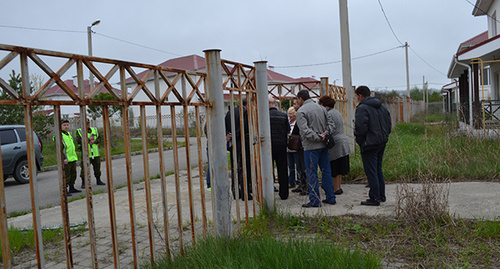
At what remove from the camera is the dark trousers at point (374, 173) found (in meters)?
6.23

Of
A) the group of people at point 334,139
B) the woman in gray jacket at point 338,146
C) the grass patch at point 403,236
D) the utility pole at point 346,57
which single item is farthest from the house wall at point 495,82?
the grass patch at point 403,236

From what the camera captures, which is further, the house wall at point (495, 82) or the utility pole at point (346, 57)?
the house wall at point (495, 82)

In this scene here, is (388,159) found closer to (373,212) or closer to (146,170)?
(373,212)

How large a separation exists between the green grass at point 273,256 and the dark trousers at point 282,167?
3048 millimetres

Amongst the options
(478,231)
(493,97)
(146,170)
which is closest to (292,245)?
(146,170)

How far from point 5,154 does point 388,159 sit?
10363 mm

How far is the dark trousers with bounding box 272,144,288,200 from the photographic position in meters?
6.88

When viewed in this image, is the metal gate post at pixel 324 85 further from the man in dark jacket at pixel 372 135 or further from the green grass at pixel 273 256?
the green grass at pixel 273 256

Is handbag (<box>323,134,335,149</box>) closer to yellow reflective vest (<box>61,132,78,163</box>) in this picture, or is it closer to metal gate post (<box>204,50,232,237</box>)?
metal gate post (<box>204,50,232,237</box>)

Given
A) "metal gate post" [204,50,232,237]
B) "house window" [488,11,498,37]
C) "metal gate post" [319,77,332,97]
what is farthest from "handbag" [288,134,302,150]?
"house window" [488,11,498,37]

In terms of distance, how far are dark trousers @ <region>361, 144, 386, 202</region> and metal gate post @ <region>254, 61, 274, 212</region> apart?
1.60m

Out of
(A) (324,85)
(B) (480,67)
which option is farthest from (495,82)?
(A) (324,85)

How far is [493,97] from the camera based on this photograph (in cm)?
2025

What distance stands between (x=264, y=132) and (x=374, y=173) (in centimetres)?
184
